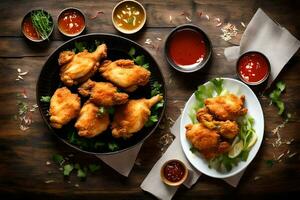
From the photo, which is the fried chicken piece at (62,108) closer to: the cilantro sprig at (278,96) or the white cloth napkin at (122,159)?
the white cloth napkin at (122,159)

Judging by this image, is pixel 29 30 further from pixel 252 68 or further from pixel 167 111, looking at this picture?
pixel 252 68

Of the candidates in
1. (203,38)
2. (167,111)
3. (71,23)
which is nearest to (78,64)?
(71,23)

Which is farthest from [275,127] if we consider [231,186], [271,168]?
[231,186]

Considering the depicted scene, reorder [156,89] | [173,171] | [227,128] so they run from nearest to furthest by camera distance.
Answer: [227,128] < [156,89] < [173,171]

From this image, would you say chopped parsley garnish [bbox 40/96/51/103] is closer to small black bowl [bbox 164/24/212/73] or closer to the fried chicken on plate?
small black bowl [bbox 164/24/212/73]

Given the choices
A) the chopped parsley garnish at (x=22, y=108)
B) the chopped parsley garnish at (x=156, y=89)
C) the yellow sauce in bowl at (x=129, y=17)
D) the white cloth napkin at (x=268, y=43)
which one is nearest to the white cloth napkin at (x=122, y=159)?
the chopped parsley garnish at (x=156, y=89)

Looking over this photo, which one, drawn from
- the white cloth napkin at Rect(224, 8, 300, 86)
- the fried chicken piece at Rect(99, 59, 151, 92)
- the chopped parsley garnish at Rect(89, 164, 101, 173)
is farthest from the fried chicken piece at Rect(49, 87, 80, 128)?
the white cloth napkin at Rect(224, 8, 300, 86)
